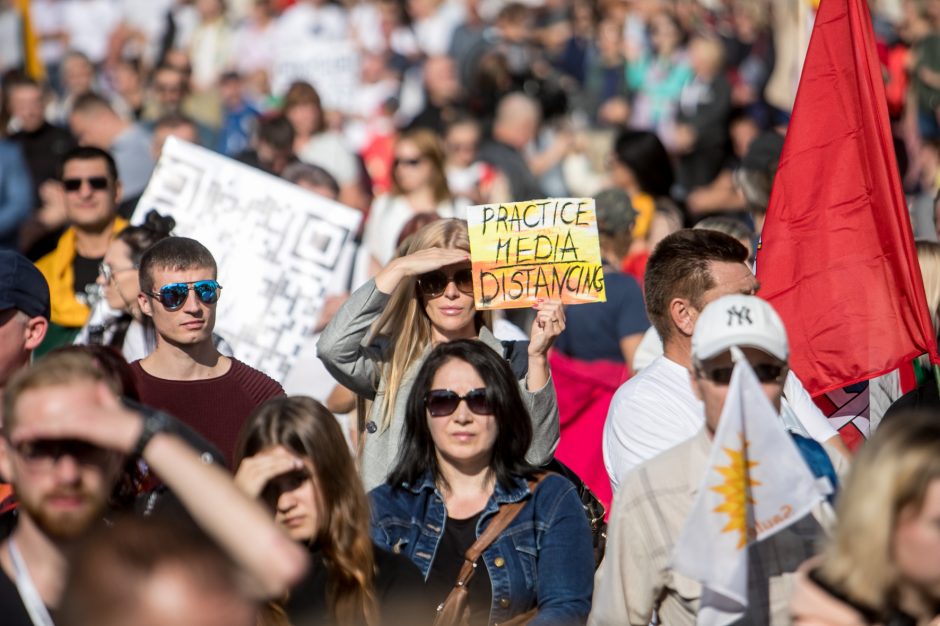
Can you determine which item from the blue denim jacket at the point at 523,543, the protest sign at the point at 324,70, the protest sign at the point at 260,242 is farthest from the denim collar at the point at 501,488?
the protest sign at the point at 324,70

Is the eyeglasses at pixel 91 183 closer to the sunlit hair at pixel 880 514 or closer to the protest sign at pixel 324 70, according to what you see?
the sunlit hair at pixel 880 514

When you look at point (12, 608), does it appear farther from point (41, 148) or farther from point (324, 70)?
point (324, 70)

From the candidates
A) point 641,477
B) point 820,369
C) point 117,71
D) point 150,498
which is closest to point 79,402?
point 150,498

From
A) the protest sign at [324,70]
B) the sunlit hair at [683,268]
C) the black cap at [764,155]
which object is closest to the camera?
the sunlit hair at [683,268]

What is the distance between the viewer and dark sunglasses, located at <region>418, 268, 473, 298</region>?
625 cm

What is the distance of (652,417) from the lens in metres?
5.23

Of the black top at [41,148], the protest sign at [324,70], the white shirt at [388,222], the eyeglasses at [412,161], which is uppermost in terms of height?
the protest sign at [324,70]

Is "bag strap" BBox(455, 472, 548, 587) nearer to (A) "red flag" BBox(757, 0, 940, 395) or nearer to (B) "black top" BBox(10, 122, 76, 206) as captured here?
(A) "red flag" BBox(757, 0, 940, 395)

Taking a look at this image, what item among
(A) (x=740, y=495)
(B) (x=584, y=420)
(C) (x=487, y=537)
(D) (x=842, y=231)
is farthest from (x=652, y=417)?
(B) (x=584, y=420)

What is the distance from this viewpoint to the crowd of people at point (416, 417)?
3652 mm

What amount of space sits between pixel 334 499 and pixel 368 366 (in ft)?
5.52

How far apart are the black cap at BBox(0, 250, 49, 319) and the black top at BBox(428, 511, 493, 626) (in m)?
1.77

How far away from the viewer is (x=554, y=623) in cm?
487

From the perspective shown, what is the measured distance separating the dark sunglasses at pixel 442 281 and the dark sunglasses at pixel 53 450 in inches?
104
